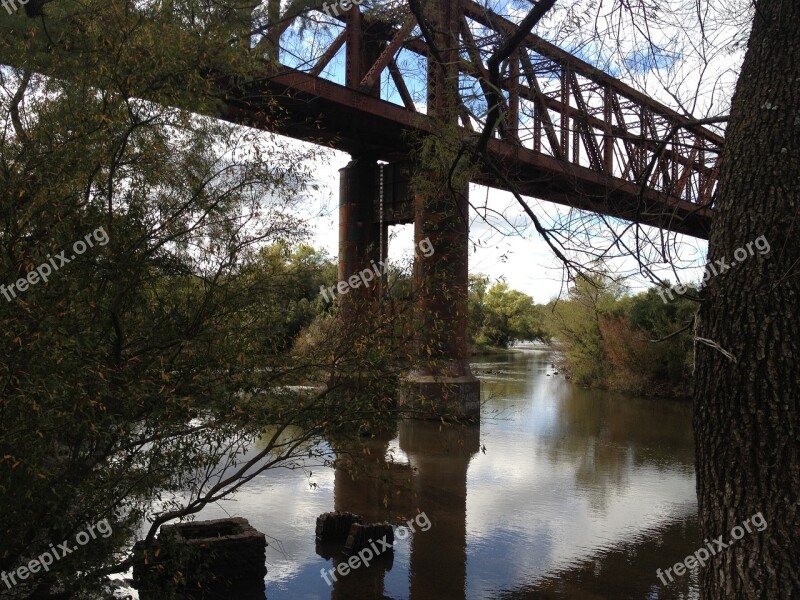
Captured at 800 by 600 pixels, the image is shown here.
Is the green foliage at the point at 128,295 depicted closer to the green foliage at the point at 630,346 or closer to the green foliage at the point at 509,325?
the green foliage at the point at 630,346

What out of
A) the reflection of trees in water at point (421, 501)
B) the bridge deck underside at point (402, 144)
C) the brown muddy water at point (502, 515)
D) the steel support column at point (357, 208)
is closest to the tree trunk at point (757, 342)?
the bridge deck underside at point (402, 144)

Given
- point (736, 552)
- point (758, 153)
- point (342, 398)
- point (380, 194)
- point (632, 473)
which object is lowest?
point (632, 473)

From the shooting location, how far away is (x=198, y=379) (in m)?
4.15

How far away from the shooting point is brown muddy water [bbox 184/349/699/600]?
6.82 m

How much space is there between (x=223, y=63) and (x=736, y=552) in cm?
444

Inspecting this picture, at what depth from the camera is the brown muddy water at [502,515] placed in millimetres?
6824

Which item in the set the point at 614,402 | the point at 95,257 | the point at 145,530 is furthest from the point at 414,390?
the point at 614,402

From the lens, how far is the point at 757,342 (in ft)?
11.2

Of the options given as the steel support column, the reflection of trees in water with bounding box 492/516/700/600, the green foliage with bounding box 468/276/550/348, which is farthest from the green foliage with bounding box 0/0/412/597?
the green foliage with bounding box 468/276/550/348

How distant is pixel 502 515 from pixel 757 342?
21.3 ft

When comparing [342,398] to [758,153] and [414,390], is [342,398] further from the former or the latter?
[758,153]

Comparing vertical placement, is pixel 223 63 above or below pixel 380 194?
below

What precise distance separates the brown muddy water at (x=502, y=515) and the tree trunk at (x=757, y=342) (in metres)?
2.27

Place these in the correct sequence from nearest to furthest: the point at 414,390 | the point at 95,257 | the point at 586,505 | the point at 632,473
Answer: the point at 95,257, the point at 414,390, the point at 586,505, the point at 632,473
